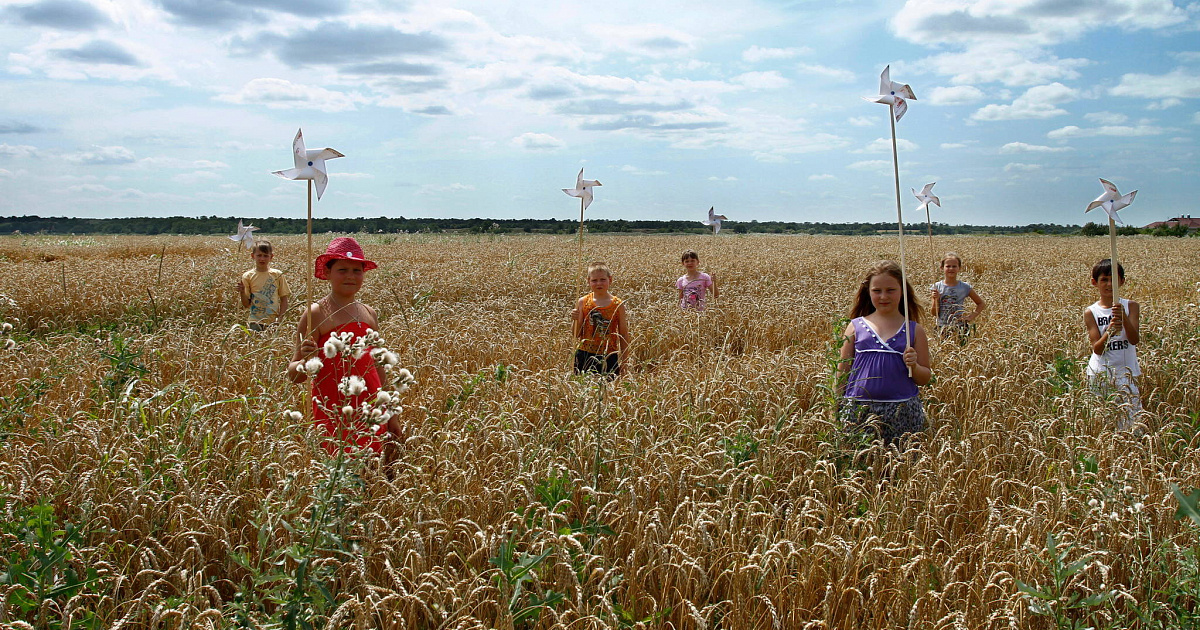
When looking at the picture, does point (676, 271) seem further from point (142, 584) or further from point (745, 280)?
point (142, 584)

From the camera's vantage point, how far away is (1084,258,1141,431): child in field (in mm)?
5215

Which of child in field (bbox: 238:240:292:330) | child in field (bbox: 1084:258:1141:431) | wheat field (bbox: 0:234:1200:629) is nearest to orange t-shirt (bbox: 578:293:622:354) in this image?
wheat field (bbox: 0:234:1200:629)

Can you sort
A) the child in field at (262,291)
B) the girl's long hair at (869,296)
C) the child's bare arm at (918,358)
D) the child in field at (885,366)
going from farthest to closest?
1. the child in field at (262,291)
2. the girl's long hair at (869,296)
3. the child in field at (885,366)
4. the child's bare arm at (918,358)

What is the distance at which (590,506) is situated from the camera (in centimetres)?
332

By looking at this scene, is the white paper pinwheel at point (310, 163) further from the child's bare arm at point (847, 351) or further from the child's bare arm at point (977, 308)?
the child's bare arm at point (977, 308)

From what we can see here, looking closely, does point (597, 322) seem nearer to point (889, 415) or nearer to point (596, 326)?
point (596, 326)

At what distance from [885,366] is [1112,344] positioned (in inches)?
89.1

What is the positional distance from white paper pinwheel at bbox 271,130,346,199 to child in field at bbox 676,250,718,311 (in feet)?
16.6

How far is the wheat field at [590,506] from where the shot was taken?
269 cm

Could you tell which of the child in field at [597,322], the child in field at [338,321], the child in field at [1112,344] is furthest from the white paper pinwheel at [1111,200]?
the child in field at [338,321]

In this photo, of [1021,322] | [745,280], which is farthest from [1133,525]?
[745,280]

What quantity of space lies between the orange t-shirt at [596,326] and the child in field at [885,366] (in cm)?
212

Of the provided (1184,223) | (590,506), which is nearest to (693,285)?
(590,506)

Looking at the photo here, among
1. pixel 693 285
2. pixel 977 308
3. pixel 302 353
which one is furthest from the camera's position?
pixel 693 285
